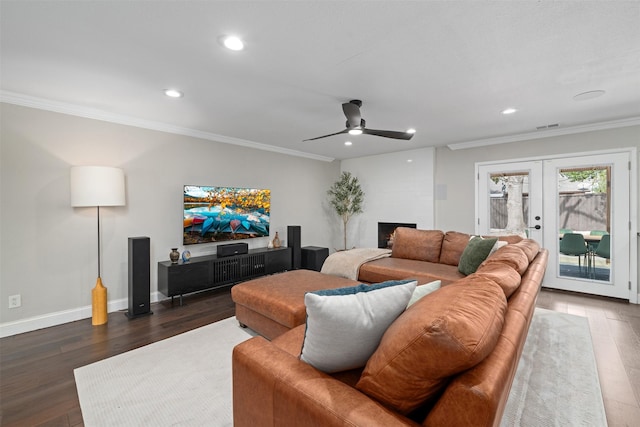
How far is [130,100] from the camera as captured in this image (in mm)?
2982

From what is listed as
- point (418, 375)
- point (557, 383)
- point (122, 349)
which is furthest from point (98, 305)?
point (557, 383)

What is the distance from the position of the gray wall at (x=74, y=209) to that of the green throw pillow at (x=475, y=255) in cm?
350

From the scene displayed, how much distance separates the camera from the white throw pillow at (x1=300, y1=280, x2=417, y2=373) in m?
1.14

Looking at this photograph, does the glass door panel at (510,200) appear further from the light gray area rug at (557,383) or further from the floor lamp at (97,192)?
the floor lamp at (97,192)

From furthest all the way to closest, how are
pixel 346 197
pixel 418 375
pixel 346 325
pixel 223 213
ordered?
pixel 346 197 → pixel 223 213 → pixel 346 325 → pixel 418 375

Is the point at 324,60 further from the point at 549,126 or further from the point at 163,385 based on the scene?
the point at 549,126

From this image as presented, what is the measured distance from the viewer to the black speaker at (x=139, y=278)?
3254 millimetres

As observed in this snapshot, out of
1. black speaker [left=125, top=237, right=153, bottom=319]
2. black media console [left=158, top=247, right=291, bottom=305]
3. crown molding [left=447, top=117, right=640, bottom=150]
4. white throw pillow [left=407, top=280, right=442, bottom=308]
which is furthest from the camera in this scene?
crown molding [left=447, top=117, right=640, bottom=150]

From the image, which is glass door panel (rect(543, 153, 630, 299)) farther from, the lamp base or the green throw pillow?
the lamp base

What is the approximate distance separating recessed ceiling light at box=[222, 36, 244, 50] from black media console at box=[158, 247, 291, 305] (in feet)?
8.76

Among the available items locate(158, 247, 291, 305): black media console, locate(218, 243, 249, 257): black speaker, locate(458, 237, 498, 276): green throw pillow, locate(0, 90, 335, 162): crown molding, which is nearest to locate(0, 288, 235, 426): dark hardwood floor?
locate(158, 247, 291, 305): black media console

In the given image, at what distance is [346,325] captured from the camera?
3.74 feet

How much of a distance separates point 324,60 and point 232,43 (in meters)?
0.67

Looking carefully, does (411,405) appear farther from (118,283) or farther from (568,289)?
(568,289)
